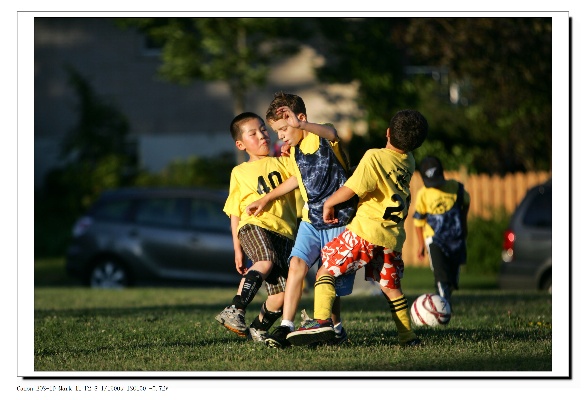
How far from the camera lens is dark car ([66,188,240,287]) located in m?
18.0

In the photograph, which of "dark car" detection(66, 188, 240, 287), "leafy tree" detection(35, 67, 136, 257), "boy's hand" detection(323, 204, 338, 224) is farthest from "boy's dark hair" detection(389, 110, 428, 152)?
"leafy tree" detection(35, 67, 136, 257)

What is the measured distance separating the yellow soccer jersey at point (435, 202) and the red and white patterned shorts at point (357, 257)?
10.2ft

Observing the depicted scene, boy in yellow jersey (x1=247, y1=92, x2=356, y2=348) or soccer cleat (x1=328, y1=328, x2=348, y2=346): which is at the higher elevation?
boy in yellow jersey (x1=247, y1=92, x2=356, y2=348)

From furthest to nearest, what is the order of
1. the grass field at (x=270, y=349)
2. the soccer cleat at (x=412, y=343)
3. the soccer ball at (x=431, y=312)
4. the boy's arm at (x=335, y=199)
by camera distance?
the soccer ball at (x=431, y=312) → the soccer cleat at (x=412, y=343) → the boy's arm at (x=335, y=199) → the grass field at (x=270, y=349)

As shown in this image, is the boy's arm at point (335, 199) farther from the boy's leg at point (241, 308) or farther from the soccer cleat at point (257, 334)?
the soccer cleat at point (257, 334)

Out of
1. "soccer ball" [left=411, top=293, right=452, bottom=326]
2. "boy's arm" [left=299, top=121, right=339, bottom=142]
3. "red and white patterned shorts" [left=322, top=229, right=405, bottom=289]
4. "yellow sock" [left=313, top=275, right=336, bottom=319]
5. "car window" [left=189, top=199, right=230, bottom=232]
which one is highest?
"boy's arm" [left=299, top=121, right=339, bottom=142]

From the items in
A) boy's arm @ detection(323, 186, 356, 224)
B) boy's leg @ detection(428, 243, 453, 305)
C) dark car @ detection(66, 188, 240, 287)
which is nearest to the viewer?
boy's arm @ detection(323, 186, 356, 224)

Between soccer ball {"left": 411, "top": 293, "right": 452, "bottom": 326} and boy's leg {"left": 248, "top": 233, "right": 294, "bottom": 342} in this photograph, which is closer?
boy's leg {"left": 248, "top": 233, "right": 294, "bottom": 342}

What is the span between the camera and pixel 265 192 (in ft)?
26.7

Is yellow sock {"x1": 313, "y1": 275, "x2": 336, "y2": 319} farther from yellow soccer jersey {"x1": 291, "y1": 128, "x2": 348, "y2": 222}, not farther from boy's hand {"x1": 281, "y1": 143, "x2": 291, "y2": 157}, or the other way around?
boy's hand {"x1": 281, "y1": 143, "x2": 291, "y2": 157}

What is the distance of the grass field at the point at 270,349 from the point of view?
23.7 ft

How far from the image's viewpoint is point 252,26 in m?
26.3

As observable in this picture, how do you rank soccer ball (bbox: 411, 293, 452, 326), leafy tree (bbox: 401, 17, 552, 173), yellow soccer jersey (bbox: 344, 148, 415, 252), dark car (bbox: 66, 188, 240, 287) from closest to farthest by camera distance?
1. yellow soccer jersey (bbox: 344, 148, 415, 252)
2. soccer ball (bbox: 411, 293, 452, 326)
3. dark car (bbox: 66, 188, 240, 287)
4. leafy tree (bbox: 401, 17, 552, 173)

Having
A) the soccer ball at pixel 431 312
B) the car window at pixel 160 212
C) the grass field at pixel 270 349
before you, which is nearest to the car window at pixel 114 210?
the car window at pixel 160 212
